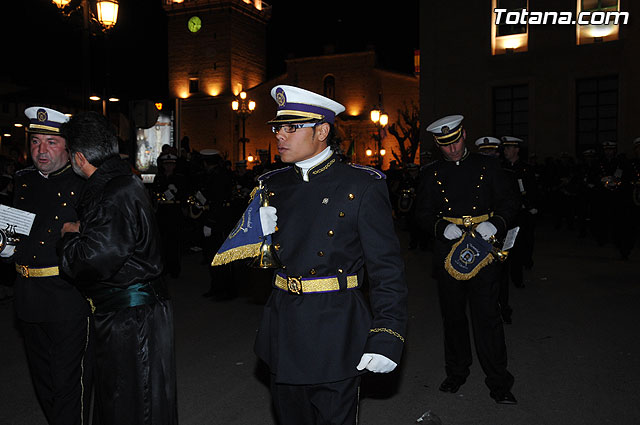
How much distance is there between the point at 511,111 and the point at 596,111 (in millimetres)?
3574

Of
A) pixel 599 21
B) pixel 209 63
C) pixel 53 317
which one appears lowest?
pixel 53 317

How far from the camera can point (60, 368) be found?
4062 millimetres

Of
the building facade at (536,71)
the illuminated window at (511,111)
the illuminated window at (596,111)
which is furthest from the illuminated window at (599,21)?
the illuminated window at (511,111)

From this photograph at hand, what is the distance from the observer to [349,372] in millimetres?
2996

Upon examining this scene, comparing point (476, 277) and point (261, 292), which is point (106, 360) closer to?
point (476, 277)

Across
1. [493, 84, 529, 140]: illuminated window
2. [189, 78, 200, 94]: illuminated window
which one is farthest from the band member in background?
[189, 78, 200, 94]: illuminated window

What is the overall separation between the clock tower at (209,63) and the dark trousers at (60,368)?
52763mm

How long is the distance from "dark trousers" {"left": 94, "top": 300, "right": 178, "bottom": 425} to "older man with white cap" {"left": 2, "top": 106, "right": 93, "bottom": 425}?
73 cm

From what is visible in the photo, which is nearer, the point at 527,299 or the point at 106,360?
the point at 106,360

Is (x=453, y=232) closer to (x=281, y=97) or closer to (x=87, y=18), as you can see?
(x=281, y=97)

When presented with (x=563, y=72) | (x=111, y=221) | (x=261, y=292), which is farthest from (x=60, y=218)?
(x=563, y=72)

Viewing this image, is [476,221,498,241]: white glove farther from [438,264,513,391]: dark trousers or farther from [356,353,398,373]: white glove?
[356,353,398,373]: white glove

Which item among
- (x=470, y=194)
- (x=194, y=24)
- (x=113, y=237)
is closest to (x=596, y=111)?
(x=470, y=194)

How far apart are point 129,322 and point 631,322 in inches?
265
